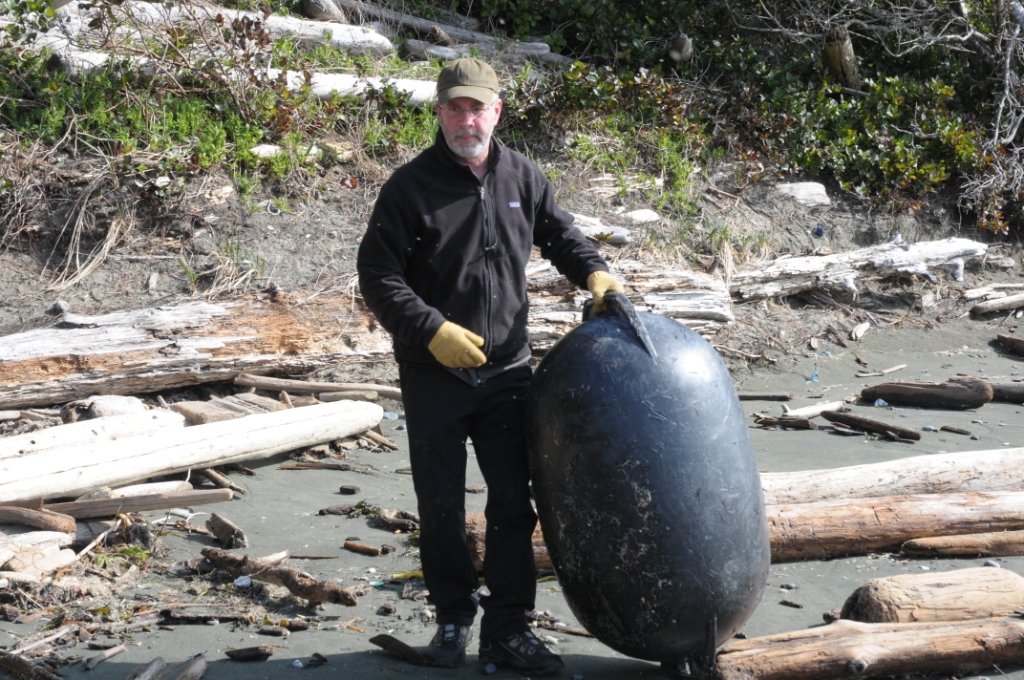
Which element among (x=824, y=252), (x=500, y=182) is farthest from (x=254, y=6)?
(x=500, y=182)

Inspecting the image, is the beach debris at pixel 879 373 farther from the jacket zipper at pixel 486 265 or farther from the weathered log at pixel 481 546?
the jacket zipper at pixel 486 265

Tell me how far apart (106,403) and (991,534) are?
502 centimetres

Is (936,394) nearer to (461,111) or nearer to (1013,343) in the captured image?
(1013,343)

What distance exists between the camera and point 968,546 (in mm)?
4453

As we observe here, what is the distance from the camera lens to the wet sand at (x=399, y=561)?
11.7 ft

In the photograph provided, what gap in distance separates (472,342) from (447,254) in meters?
0.35

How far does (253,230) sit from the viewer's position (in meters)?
8.12

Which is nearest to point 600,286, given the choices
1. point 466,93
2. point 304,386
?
point 466,93

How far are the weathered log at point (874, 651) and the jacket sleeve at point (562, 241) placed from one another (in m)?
1.46

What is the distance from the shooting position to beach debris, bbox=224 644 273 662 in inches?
139

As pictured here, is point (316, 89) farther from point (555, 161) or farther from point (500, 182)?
point (500, 182)

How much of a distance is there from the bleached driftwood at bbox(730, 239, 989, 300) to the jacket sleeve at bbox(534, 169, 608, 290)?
18.0 ft

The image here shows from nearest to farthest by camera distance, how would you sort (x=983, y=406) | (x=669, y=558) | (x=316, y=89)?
(x=669, y=558) → (x=983, y=406) → (x=316, y=89)

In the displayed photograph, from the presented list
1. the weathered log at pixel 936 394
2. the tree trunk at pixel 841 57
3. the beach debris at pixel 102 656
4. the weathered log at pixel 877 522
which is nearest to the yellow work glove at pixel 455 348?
the beach debris at pixel 102 656
